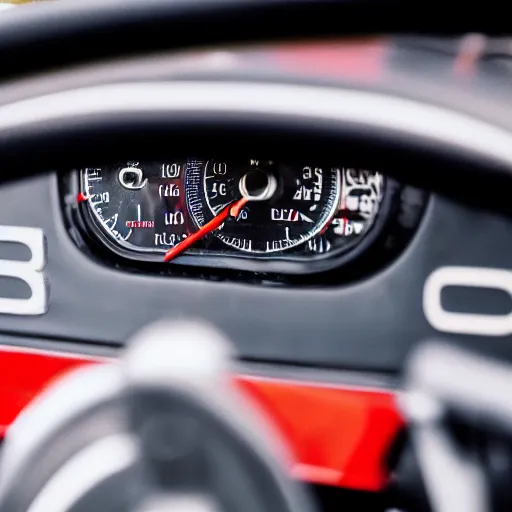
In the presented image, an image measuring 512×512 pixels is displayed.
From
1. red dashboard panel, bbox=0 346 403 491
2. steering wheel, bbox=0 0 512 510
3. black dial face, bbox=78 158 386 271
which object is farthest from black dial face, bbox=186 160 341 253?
steering wheel, bbox=0 0 512 510

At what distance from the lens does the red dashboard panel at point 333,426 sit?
700 mm

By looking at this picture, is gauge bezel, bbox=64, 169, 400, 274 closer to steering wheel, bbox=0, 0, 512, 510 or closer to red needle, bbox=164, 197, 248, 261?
red needle, bbox=164, 197, 248, 261

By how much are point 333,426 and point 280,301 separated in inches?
4.8

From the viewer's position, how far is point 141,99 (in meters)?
0.40

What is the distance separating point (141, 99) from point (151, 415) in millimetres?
157

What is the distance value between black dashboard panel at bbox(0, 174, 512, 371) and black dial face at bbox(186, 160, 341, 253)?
0.09 m

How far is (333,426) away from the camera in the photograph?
72 cm

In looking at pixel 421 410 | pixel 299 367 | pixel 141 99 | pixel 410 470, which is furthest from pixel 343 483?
pixel 141 99

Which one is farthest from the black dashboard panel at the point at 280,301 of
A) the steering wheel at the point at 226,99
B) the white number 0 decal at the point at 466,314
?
the steering wheel at the point at 226,99

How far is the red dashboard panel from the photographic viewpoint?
2.30ft

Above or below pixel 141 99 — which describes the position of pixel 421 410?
below

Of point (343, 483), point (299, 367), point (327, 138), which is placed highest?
point (327, 138)

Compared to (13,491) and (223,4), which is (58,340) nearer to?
(13,491)

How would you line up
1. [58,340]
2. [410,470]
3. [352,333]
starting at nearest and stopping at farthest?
[410,470]
[352,333]
[58,340]
